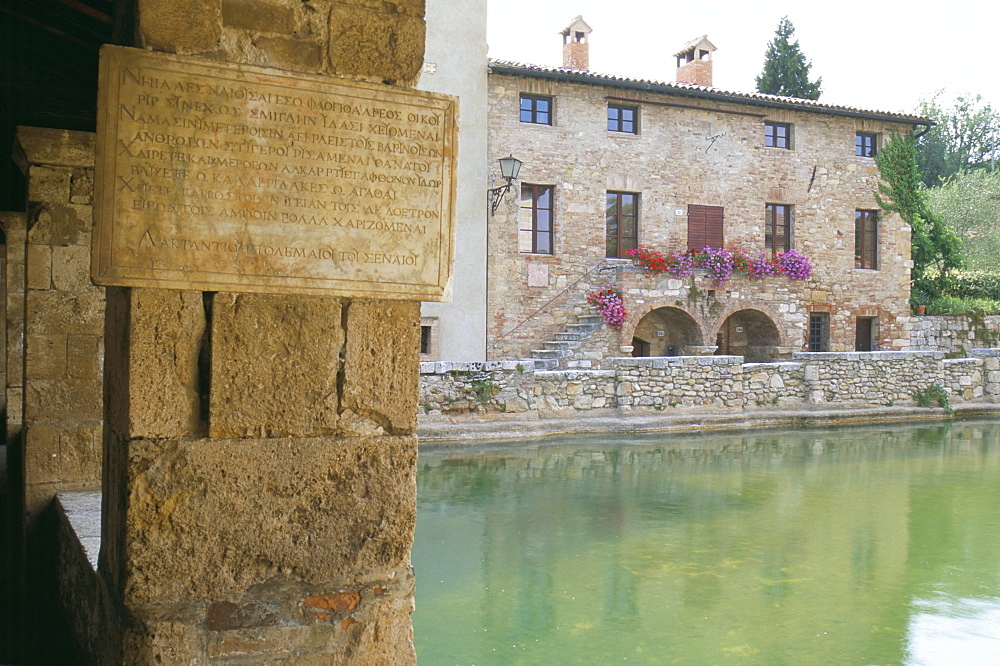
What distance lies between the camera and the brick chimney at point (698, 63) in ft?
67.8

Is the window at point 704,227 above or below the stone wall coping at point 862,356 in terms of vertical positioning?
above

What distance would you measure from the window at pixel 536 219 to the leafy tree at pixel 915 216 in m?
8.54

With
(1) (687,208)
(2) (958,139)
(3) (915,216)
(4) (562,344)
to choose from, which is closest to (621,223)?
(1) (687,208)

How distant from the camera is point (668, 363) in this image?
1387cm

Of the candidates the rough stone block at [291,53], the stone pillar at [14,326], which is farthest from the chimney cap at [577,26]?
the rough stone block at [291,53]

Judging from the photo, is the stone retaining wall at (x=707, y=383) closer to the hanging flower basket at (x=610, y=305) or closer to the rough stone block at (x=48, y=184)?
the hanging flower basket at (x=610, y=305)

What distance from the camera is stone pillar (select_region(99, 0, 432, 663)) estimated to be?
2.12 m

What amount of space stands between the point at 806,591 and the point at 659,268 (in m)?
12.1

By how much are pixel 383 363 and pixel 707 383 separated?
12.4m

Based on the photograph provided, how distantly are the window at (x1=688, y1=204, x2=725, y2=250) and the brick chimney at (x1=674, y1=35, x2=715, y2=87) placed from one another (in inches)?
150

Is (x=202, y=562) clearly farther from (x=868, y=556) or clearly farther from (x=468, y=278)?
(x=468, y=278)

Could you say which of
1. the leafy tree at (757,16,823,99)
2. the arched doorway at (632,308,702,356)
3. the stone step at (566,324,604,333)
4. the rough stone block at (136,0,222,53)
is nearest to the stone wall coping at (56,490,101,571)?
the rough stone block at (136,0,222,53)

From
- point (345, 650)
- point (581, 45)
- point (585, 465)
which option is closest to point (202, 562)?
point (345, 650)

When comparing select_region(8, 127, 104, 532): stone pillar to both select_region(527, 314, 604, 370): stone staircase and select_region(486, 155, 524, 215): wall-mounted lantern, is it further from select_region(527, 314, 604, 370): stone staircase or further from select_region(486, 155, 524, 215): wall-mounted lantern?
select_region(527, 314, 604, 370): stone staircase
